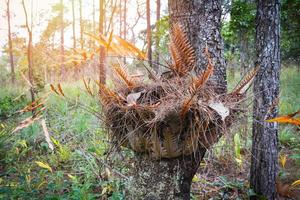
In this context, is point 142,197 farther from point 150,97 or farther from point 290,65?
point 290,65

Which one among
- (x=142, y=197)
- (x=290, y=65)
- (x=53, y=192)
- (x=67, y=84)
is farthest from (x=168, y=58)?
(x=290, y=65)

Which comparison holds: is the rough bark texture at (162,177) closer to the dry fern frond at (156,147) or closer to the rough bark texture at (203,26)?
the dry fern frond at (156,147)

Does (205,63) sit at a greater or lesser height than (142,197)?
greater

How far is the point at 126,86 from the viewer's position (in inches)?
38.2

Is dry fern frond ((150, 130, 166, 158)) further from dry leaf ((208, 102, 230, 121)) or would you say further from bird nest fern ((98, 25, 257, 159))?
dry leaf ((208, 102, 230, 121))

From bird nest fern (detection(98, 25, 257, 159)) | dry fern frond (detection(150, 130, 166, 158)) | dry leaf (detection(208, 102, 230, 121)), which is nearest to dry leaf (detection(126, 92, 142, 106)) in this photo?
bird nest fern (detection(98, 25, 257, 159))

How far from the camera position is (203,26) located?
1.02 meters

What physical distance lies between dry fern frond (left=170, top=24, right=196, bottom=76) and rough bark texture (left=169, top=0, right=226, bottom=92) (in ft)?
0.34

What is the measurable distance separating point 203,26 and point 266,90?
177 centimetres

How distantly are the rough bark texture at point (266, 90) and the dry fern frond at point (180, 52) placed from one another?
1743mm

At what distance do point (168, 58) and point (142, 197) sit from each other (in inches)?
23.7

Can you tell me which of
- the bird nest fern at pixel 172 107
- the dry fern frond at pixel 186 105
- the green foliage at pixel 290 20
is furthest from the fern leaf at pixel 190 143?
the green foliage at pixel 290 20

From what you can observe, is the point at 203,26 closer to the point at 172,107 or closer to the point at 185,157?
the point at 172,107

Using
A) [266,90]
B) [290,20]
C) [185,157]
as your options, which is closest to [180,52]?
[185,157]
